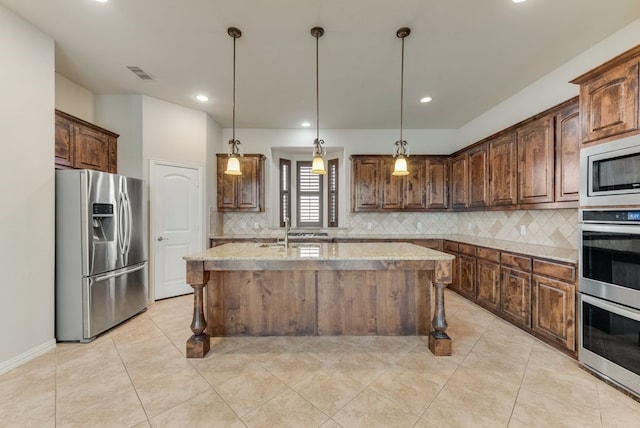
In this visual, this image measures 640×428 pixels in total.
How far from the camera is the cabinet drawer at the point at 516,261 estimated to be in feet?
9.09

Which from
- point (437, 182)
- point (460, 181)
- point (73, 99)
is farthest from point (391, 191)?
point (73, 99)

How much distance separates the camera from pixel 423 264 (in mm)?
2350

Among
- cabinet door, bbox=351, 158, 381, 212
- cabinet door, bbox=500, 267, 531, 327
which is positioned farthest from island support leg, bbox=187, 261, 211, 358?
cabinet door, bbox=500, 267, 531, 327

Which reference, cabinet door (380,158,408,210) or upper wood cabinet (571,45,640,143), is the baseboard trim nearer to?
cabinet door (380,158,408,210)

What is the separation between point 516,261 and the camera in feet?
9.58

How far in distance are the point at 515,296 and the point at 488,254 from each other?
1.93 ft

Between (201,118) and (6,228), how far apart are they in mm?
2842

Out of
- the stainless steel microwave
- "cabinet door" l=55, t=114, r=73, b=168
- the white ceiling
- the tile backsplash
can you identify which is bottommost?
the tile backsplash

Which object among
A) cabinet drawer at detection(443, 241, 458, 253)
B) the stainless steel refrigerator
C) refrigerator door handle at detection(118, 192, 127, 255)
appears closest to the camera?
the stainless steel refrigerator

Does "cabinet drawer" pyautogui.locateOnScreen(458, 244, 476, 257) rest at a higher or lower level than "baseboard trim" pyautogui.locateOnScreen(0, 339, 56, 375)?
higher

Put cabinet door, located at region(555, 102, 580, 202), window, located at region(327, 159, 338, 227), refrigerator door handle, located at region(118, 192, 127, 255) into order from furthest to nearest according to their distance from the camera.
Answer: window, located at region(327, 159, 338, 227)
refrigerator door handle, located at region(118, 192, 127, 255)
cabinet door, located at region(555, 102, 580, 202)

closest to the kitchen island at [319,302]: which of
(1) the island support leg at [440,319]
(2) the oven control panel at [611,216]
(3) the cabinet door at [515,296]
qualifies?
(1) the island support leg at [440,319]

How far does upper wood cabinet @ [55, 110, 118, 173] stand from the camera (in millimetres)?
2922

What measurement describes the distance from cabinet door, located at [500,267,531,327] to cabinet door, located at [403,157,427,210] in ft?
6.34
